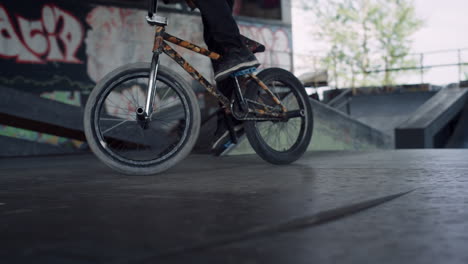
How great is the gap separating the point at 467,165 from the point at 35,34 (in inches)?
394

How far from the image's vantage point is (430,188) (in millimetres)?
1941

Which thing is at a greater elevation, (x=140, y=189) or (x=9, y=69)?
(x=9, y=69)

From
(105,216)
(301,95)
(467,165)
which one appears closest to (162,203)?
(105,216)

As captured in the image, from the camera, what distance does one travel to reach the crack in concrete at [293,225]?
1063 millimetres

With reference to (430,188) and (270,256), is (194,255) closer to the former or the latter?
(270,256)

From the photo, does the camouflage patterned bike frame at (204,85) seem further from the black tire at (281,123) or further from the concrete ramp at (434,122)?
the concrete ramp at (434,122)

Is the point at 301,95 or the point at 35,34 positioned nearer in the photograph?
the point at 301,95

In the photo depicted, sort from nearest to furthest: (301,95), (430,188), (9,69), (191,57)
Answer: (430,188) < (301,95) < (9,69) < (191,57)

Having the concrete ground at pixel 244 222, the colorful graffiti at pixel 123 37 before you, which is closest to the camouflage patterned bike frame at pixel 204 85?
the concrete ground at pixel 244 222

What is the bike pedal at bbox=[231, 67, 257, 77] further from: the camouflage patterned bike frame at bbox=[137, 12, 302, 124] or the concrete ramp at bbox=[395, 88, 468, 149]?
the concrete ramp at bbox=[395, 88, 468, 149]

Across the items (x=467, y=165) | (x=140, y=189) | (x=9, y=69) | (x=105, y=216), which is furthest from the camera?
(x=9, y=69)

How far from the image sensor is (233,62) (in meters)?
3.19

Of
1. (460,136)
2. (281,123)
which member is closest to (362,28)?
(460,136)

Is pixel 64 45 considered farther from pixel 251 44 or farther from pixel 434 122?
pixel 251 44
